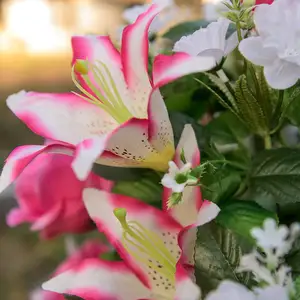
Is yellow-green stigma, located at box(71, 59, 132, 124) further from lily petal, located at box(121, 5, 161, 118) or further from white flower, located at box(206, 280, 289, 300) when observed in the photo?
white flower, located at box(206, 280, 289, 300)

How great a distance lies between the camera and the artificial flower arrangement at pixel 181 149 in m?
0.28

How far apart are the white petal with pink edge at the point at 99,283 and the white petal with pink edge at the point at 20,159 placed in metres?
0.06

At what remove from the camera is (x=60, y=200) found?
0.49 m

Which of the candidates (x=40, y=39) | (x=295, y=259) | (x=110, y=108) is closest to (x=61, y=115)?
(x=110, y=108)

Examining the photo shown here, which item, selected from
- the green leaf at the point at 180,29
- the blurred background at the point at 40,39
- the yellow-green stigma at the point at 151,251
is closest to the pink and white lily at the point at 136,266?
the yellow-green stigma at the point at 151,251

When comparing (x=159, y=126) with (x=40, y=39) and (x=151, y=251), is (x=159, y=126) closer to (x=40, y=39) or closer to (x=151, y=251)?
(x=151, y=251)

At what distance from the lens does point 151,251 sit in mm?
323

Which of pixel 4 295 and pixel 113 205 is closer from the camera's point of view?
pixel 113 205

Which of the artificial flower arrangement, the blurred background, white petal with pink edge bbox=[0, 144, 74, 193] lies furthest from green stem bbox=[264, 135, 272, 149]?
the blurred background

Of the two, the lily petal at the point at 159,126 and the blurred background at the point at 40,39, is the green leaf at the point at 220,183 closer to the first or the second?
the lily petal at the point at 159,126

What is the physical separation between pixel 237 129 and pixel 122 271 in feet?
0.35

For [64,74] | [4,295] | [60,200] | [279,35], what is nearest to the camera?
[279,35]

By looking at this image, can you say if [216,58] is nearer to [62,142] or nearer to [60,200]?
[62,142]

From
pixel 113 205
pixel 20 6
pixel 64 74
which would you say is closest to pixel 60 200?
pixel 113 205
